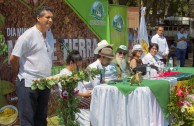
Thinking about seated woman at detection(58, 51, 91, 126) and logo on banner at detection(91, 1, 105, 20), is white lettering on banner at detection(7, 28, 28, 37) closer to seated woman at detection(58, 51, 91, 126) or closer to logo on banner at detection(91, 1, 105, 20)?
seated woman at detection(58, 51, 91, 126)

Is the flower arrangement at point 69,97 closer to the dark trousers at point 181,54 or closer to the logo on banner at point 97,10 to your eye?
the logo on banner at point 97,10

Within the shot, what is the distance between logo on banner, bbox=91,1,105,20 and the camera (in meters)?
8.14

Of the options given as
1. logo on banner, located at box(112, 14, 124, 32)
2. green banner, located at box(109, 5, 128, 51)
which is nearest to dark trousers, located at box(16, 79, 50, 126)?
green banner, located at box(109, 5, 128, 51)

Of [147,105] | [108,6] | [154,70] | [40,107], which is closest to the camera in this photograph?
[40,107]

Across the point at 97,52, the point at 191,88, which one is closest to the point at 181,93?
the point at 191,88

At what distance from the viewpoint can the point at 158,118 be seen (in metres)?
5.31

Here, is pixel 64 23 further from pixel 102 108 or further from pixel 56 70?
pixel 102 108

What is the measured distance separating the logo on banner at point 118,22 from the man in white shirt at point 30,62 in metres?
4.96

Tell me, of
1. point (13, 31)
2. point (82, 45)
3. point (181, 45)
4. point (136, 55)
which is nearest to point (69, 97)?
point (13, 31)

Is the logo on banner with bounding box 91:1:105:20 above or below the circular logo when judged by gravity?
above

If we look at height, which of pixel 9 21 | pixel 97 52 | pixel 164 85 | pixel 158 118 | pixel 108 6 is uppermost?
pixel 108 6

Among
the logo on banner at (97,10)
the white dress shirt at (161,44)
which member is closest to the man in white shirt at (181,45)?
the white dress shirt at (161,44)

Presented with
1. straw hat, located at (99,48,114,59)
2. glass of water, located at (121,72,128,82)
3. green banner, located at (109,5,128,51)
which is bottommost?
glass of water, located at (121,72,128,82)

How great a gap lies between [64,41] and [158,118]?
8.26 feet
